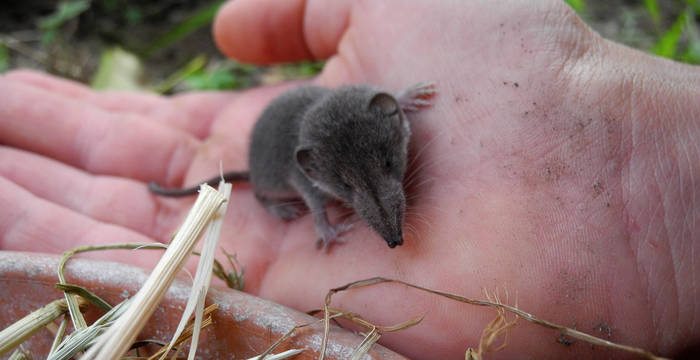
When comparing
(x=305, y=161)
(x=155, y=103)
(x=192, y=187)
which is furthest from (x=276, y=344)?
(x=155, y=103)

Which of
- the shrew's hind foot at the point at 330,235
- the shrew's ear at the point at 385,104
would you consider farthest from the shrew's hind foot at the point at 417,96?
the shrew's hind foot at the point at 330,235

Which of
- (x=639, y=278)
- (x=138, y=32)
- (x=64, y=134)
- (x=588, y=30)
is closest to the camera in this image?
(x=639, y=278)

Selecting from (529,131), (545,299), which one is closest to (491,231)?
(545,299)

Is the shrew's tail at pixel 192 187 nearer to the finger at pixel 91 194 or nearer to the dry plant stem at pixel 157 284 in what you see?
the finger at pixel 91 194

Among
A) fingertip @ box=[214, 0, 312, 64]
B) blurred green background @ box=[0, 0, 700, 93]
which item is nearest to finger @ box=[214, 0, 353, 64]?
fingertip @ box=[214, 0, 312, 64]

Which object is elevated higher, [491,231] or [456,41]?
[456,41]

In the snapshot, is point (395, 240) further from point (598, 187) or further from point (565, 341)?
point (598, 187)

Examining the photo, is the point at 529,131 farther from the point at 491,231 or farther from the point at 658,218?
the point at 658,218
